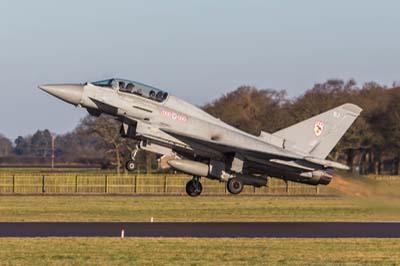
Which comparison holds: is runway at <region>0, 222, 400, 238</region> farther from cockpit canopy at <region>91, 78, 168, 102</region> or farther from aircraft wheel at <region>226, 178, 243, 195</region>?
cockpit canopy at <region>91, 78, 168, 102</region>

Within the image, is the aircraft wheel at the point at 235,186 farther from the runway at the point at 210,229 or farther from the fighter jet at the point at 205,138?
the runway at the point at 210,229

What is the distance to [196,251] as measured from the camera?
2548cm

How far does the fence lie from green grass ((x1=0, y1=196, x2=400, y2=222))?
6.11 m

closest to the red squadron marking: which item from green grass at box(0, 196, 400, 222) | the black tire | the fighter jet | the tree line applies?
the fighter jet

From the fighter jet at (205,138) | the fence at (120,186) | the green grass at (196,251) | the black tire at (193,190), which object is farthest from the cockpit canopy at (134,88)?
the fence at (120,186)

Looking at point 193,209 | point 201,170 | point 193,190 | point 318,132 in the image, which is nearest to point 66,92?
point 201,170

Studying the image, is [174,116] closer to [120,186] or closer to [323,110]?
[120,186]

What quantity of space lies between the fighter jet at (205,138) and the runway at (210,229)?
194cm

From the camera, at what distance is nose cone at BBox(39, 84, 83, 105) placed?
3331cm

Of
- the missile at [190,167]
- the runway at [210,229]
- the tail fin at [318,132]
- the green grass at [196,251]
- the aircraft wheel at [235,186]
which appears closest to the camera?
the green grass at [196,251]

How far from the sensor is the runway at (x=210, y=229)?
3103 centimetres

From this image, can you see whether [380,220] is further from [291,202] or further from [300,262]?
[300,262]

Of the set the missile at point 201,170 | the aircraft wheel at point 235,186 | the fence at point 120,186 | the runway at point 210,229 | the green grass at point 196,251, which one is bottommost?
the green grass at point 196,251

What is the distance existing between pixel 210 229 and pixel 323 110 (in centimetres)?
4595
